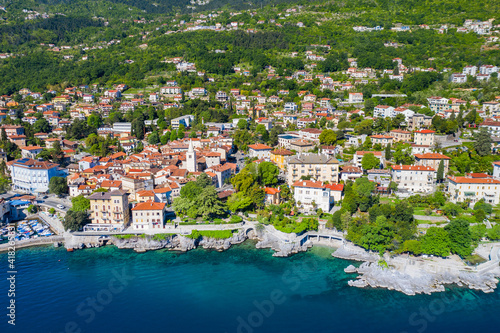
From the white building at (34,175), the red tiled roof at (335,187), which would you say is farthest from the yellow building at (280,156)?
the white building at (34,175)

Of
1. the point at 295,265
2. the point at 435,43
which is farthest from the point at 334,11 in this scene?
the point at 295,265

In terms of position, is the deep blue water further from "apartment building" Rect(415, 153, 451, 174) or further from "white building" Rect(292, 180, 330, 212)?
"apartment building" Rect(415, 153, 451, 174)

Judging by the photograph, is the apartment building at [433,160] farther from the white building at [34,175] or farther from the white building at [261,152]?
the white building at [34,175]

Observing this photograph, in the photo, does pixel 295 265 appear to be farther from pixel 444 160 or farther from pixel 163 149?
pixel 163 149

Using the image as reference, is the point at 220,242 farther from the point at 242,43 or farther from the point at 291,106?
the point at 242,43

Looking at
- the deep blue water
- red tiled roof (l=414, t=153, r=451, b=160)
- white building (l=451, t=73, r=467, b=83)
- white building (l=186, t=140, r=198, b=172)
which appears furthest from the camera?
white building (l=451, t=73, r=467, b=83)

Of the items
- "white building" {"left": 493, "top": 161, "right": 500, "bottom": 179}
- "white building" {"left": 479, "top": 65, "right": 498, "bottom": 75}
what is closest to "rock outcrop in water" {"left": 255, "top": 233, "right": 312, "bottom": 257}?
"white building" {"left": 493, "top": 161, "right": 500, "bottom": 179}

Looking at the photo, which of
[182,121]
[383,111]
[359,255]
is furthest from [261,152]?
[359,255]
